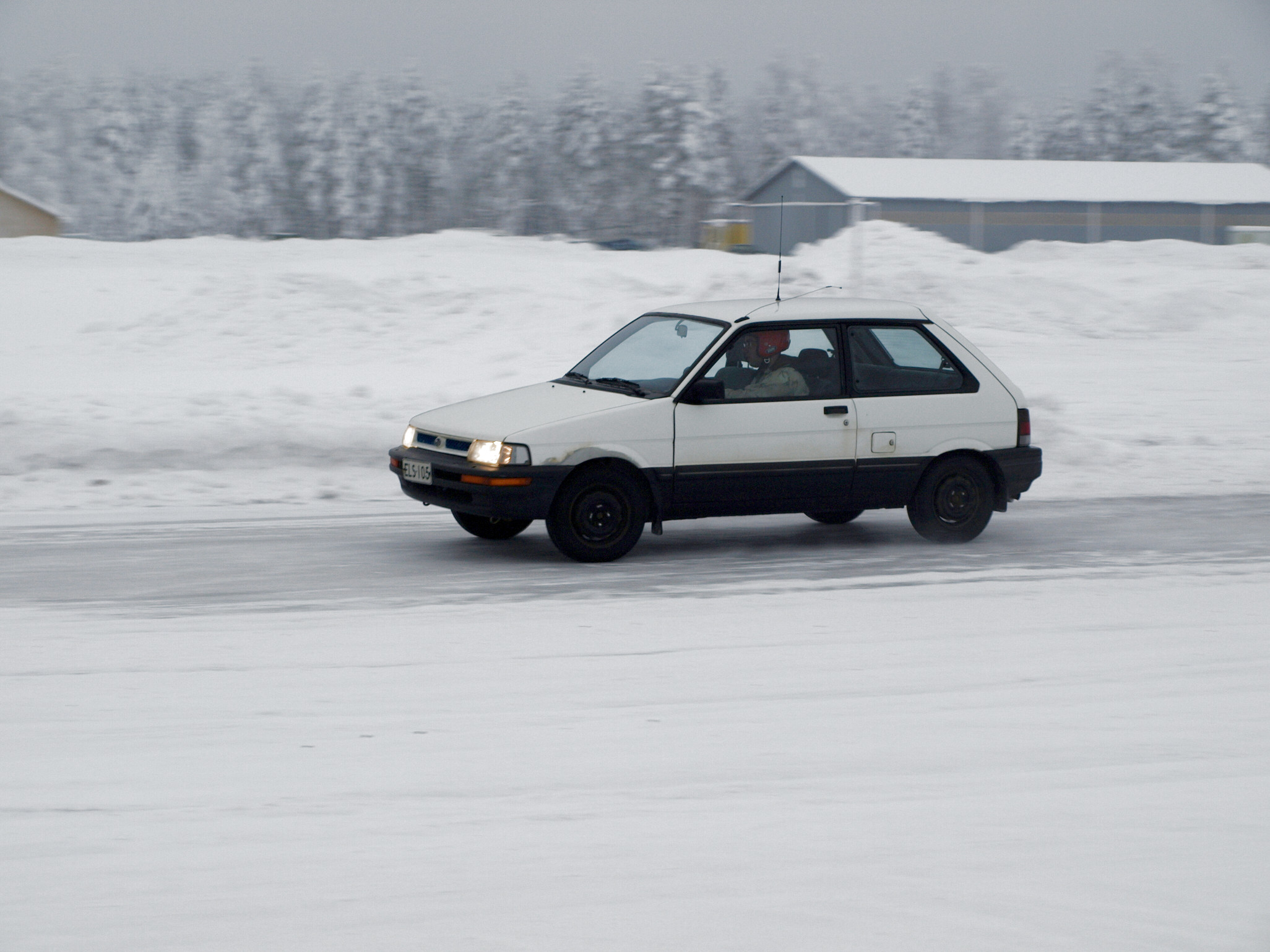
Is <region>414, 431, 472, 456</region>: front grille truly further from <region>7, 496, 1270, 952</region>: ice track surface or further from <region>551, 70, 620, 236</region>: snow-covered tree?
<region>551, 70, 620, 236</region>: snow-covered tree

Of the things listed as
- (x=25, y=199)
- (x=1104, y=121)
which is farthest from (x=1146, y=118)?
(x=25, y=199)


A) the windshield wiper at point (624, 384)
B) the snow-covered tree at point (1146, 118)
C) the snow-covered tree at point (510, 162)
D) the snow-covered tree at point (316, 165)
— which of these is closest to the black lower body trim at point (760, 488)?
the windshield wiper at point (624, 384)

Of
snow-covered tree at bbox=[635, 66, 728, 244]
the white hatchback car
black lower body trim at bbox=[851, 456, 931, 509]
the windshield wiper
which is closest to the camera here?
the white hatchback car

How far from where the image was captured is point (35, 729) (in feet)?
18.0

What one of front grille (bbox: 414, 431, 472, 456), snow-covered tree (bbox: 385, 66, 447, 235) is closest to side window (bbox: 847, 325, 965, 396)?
front grille (bbox: 414, 431, 472, 456)

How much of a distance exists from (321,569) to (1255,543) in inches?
239

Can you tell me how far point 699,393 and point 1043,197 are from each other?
158 feet

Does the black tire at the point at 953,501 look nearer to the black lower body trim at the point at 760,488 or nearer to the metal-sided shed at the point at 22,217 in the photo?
the black lower body trim at the point at 760,488

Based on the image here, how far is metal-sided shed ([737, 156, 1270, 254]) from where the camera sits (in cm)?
5144

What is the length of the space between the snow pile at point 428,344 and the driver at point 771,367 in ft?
12.6

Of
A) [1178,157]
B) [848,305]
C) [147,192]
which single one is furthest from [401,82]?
[848,305]

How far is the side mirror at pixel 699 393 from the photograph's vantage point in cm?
891

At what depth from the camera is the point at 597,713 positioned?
19.0ft

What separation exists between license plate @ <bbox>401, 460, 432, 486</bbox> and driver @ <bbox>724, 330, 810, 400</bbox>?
6.40 feet
